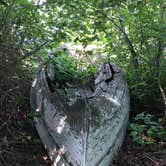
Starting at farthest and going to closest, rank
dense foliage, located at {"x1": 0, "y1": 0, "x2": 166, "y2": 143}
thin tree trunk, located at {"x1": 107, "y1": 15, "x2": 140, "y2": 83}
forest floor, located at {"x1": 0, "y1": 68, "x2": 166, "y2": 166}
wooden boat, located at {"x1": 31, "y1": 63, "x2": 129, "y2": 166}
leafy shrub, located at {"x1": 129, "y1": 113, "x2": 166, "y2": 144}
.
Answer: thin tree trunk, located at {"x1": 107, "y1": 15, "x2": 140, "y2": 83} → dense foliage, located at {"x1": 0, "y1": 0, "x2": 166, "y2": 143} → leafy shrub, located at {"x1": 129, "y1": 113, "x2": 166, "y2": 144} → forest floor, located at {"x1": 0, "y1": 68, "x2": 166, "y2": 166} → wooden boat, located at {"x1": 31, "y1": 63, "x2": 129, "y2": 166}

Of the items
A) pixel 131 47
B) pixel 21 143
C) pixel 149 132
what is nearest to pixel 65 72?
pixel 131 47

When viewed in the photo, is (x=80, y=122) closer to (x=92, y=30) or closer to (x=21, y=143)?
(x=21, y=143)

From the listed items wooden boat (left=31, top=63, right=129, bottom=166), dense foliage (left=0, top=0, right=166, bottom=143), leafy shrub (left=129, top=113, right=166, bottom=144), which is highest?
dense foliage (left=0, top=0, right=166, bottom=143)

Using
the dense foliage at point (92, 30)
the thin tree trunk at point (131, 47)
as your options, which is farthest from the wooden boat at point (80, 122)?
the thin tree trunk at point (131, 47)

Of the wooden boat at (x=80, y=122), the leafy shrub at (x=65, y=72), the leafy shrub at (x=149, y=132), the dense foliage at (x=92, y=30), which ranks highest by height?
the dense foliage at (x=92, y=30)

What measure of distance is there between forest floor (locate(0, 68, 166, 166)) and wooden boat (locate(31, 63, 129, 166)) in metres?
0.14

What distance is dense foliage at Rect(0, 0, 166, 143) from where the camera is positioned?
4.16 meters

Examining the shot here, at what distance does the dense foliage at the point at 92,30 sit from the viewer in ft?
13.7

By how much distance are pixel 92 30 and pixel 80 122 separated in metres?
1.87

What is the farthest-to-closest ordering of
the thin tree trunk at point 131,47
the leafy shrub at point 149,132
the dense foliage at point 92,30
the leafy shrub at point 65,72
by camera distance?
the thin tree trunk at point 131,47 → the leafy shrub at point 65,72 → the dense foliage at point 92,30 → the leafy shrub at point 149,132

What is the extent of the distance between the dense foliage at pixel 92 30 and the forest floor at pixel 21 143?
0.53m

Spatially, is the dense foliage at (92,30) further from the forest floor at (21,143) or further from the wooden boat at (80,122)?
the forest floor at (21,143)

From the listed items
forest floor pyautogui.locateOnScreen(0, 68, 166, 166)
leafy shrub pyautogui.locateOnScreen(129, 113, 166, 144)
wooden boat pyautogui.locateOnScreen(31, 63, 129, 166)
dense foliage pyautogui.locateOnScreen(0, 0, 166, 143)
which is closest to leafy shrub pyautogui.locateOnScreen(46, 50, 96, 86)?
dense foliage pyautogui.locateOnScreen(0, 0, 166, 143)

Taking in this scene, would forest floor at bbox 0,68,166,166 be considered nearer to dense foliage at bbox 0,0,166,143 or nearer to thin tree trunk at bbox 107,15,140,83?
dense foliage at bbox 0,0,166,143
